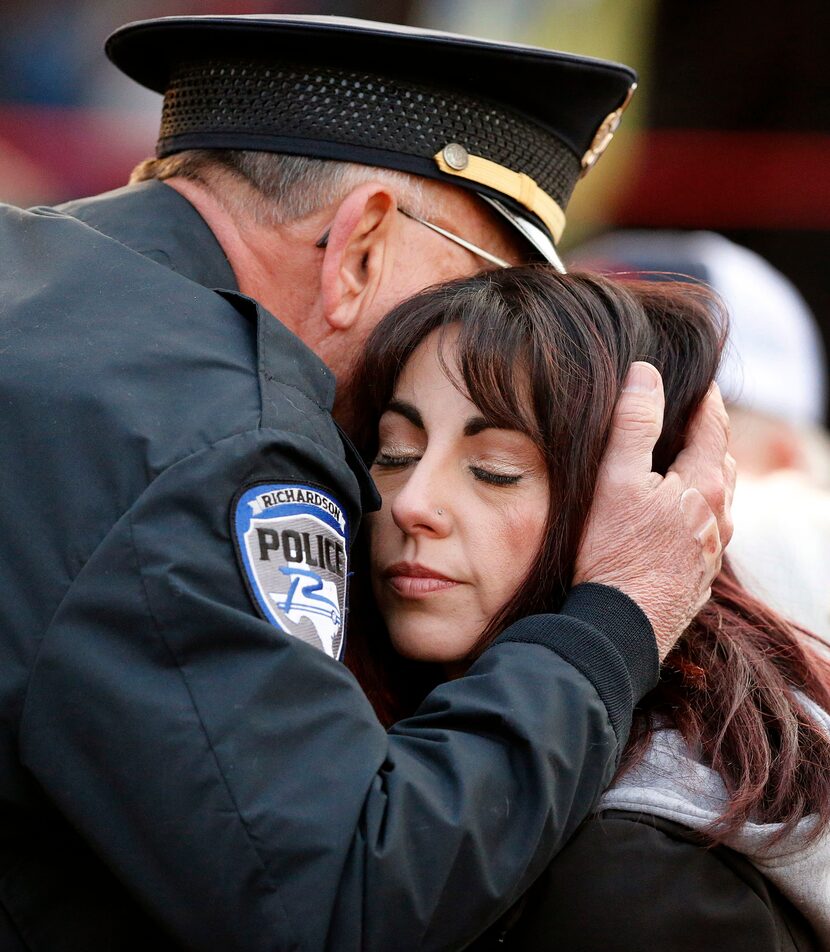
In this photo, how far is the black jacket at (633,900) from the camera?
1608 mm

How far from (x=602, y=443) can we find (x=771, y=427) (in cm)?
266

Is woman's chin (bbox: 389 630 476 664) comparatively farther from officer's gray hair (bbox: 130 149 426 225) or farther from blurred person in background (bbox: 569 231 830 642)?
blurred person in background (bbox: 569 231 830 642)

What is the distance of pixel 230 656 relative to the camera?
4.58 ft

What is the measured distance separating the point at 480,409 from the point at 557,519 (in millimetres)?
206

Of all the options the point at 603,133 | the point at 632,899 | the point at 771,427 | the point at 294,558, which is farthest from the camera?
the point at 771,427

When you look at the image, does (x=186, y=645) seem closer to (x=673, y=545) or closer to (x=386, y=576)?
(x=386, y=576)

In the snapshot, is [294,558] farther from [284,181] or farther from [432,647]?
[284,181]

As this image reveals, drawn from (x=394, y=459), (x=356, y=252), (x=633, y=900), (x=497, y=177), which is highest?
(x=497, y=177)

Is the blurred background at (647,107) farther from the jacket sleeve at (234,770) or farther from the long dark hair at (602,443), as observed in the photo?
the jacket sleeve at (234,770)

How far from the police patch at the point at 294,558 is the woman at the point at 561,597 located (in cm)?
30

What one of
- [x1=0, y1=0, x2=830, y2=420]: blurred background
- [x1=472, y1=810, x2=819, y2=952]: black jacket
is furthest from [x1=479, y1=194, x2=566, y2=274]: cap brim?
[x1=0, y1=0, x2=830, y2=420]: blurred background

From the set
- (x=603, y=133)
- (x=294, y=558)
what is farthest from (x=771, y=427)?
(x=294, y=558)

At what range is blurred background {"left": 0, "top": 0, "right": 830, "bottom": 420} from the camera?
22.7 ft

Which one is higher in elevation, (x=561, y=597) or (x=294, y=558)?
(x=294, y=558)
